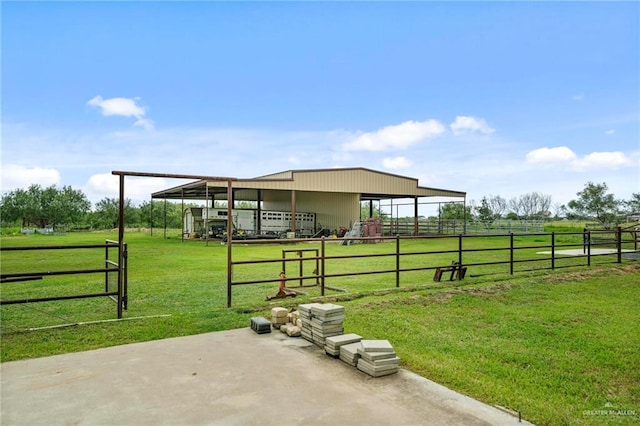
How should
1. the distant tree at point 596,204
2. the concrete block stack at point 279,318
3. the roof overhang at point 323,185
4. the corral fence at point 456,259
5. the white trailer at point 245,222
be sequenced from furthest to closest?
the distant tree at point 596,204, the white trailer at point 245,222, the roof overhang at point 323,185, the corral fence at point 456,259, the concrete block stack at point 279,318

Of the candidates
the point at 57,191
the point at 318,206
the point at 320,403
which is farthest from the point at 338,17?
the point at 57,191

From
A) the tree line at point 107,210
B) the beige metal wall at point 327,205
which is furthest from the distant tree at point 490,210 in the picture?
the beige metal wall at point 327,205

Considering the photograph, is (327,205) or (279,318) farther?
(327,205)

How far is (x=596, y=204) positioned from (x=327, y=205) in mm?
31350

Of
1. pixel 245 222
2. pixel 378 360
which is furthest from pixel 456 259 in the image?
pixel 245 222

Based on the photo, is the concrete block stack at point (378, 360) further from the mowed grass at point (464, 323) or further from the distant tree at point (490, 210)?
the distant tree at point (490, 210)

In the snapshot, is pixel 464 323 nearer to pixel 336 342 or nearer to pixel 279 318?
pixel 336 342

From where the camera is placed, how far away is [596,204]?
41500mm

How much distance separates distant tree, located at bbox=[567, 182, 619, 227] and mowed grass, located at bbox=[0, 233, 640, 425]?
37330mm

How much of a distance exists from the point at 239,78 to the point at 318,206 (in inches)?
479

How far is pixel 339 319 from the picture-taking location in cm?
457

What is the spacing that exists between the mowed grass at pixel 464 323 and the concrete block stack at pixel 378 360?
0.99ft

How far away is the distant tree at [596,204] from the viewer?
40.2m

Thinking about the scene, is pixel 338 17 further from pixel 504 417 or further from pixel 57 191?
pixel 57 191
